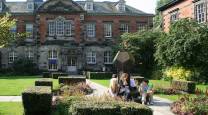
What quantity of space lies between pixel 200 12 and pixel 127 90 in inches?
857

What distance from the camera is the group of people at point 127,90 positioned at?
19.3 meters

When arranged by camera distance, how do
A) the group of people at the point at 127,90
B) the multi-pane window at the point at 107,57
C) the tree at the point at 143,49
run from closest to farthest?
the group of people at the point at 127,90 < the tree at the point at 143,49 < the multi-pane window at the point at 107,57

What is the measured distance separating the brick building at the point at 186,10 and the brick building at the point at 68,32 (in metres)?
12.3

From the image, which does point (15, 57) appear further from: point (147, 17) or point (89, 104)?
point (89, 104)

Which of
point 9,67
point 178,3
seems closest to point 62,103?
point 178,3

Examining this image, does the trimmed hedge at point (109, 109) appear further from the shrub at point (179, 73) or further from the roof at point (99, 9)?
the roof at point (99, 9)

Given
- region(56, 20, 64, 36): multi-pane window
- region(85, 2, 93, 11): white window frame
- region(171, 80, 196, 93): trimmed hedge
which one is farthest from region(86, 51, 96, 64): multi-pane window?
region(171, 80, 196, 93): trimmed hedge

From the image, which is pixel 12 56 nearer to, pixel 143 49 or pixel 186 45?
pixel 143 49

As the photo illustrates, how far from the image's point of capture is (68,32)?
195 feet

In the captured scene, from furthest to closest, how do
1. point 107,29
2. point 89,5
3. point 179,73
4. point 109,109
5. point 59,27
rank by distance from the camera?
1. point 89,5
2. point 107,29
3. point 59,27
4. point 179,73
5. point 109,109

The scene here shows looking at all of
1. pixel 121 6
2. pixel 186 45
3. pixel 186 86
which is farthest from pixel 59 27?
pixel 186 86

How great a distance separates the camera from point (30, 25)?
59625 millimetres

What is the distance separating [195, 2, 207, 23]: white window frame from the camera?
38188 millimetres

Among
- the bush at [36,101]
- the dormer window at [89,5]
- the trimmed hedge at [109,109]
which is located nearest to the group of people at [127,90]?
the bush at [36,101]
